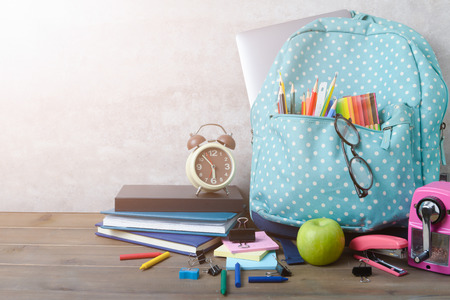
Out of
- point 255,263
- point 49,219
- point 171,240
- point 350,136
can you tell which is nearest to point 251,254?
point 255,263

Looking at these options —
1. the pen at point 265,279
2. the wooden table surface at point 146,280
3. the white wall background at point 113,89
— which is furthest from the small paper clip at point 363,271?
the white wall background at point 113,89

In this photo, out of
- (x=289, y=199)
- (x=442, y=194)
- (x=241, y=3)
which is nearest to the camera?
(x=442, y=194)

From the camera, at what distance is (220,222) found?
724mm

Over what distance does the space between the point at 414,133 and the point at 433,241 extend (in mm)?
200

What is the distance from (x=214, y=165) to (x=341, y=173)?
0.92 feet

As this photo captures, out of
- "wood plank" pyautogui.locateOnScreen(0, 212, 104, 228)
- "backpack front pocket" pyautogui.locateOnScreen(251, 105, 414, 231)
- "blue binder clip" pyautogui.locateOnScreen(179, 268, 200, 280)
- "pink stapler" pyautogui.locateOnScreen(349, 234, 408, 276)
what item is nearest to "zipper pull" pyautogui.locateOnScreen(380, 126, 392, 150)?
"backpack front pocket" pyautogui.locateOnScreen(251, 105, 414, 231)

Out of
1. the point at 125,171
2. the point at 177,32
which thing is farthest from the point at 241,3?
the point at 125,171

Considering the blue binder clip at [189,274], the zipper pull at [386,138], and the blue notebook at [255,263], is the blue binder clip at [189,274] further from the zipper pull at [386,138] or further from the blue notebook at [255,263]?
the zipper pull at [386,138]

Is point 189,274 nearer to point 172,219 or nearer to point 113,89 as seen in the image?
point 172,219

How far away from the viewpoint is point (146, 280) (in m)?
0.57

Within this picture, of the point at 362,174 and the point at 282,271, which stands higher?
the point at 362,174

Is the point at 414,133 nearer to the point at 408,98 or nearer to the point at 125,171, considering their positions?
the point at 408,98

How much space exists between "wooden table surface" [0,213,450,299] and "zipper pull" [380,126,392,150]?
0.63 feet

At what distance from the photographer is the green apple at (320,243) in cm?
61
